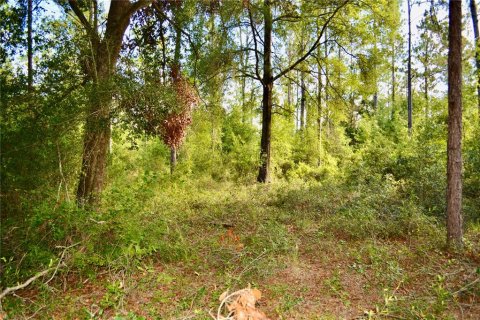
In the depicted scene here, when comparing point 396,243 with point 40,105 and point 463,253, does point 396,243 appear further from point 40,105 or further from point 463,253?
point 40,105

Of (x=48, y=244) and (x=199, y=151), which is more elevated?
(x=199, y=151)

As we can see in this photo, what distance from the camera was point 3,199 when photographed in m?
4.59

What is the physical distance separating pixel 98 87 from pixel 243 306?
143 inches

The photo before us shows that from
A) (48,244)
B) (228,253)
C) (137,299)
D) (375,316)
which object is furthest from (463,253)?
(48,244)

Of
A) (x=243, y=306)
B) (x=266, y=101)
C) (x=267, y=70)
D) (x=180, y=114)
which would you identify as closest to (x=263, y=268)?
(x=243, y=306)

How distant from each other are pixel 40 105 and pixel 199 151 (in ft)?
27.6

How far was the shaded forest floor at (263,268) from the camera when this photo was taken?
3480mm

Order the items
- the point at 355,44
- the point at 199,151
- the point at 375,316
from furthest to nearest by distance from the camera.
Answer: the point at 199,151, the point at 355,44, the point at 375,316

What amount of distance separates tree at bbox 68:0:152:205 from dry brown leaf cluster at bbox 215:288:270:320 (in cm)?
294

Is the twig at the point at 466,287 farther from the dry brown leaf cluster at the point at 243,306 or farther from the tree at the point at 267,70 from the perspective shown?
the tree at the point at 267,70

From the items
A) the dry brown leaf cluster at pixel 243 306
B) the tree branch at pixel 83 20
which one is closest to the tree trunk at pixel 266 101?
the tree branch at pixel 83 20

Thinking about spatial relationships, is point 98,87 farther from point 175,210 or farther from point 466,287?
point 466,287

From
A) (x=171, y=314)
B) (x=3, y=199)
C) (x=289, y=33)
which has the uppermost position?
(x=289, y=33)

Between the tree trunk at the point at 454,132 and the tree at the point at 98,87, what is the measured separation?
4.71 m
